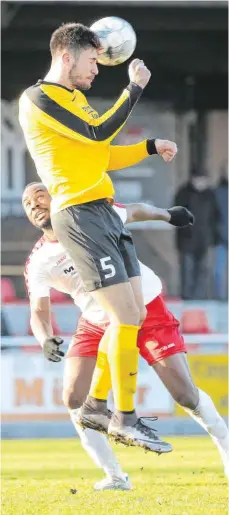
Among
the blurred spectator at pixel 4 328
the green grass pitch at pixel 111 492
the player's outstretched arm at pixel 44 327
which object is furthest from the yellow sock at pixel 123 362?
the blurred spectator at pixel 4 328

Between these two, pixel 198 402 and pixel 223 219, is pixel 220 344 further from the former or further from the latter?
pixel 223 219

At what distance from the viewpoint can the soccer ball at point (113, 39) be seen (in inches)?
295

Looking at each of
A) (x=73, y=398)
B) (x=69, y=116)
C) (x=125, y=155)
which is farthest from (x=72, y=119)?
(x=73, y=398)

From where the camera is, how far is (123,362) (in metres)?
7.35

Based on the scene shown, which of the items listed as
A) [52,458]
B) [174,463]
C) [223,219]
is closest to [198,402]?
[174,463]

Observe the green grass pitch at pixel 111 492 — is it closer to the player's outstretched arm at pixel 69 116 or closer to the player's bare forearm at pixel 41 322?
the player's bare forearm at pixel 41 322

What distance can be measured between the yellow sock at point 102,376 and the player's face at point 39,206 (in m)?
0.80

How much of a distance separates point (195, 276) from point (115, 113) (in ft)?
43.4

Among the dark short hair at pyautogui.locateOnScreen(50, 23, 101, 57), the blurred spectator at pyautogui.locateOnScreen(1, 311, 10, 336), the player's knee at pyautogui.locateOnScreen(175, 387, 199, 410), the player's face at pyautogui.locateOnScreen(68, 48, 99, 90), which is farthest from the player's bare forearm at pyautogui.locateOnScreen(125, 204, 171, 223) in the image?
the blurred spectator at pyautogui.locateOnScreen(1, 311, 10, 336)

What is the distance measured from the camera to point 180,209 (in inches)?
321

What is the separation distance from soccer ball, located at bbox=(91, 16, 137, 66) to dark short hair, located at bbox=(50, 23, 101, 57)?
11.1 inches

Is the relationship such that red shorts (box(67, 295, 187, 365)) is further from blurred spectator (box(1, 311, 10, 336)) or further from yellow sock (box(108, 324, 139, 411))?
blurred spectator (box(1, 311, 10, 336))

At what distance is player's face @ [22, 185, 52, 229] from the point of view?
812cm

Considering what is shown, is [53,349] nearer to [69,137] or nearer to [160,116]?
[69,137]
